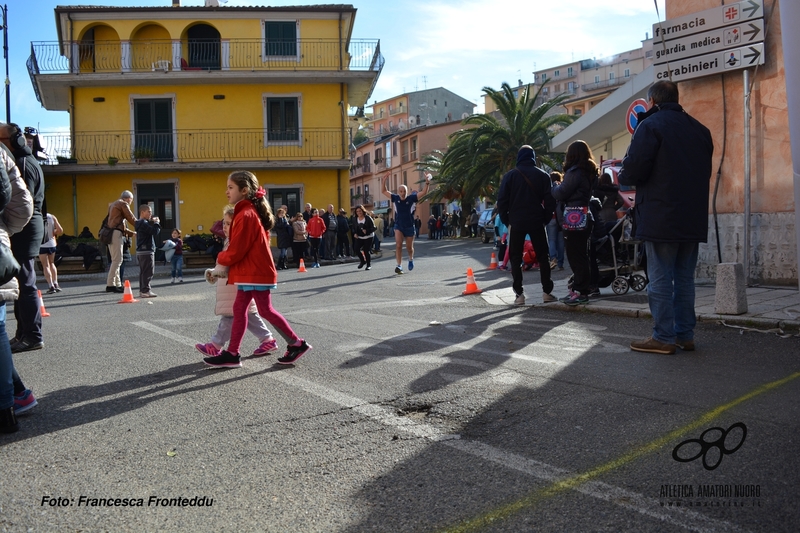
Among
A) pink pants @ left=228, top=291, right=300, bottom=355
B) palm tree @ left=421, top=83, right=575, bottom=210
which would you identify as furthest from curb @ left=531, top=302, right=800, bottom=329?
palm tree @ left=421, top=83, right=575, bottom=210

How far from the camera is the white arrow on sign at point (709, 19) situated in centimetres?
948

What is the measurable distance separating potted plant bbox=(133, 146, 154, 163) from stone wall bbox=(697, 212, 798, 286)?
25.5m

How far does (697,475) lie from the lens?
3248 millimetres

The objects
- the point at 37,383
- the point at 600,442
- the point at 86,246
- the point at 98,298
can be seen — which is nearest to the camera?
the point at 600,442

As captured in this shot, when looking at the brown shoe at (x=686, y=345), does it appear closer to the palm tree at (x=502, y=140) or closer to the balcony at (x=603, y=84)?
the palm tree at (x=502, y=140)

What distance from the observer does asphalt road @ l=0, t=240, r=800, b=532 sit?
299cm

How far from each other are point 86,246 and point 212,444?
67.4ft

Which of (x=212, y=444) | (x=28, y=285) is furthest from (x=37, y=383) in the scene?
(x=212, y=444)

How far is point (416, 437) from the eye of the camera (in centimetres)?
398

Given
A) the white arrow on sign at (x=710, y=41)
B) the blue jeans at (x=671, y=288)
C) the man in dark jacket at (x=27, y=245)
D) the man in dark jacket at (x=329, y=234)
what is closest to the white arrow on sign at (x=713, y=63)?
the white arrow on sign at (x=710, y=41)

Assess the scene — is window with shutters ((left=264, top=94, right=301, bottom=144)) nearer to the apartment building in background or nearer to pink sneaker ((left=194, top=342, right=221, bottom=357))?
pink sneaker ((left=194, top=342, right=221, bottom=357))

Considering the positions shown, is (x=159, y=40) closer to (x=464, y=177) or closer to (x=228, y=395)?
(x=464, y=177)

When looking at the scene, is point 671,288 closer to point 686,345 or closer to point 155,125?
point 686,345

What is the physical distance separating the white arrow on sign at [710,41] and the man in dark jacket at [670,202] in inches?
175
